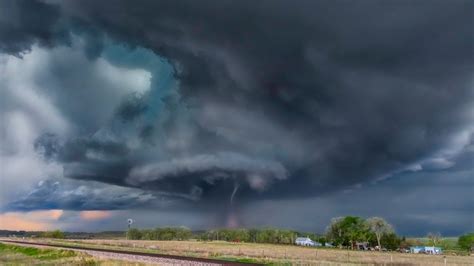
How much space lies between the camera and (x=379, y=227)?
177 metres

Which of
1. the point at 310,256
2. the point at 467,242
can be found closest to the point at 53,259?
the point at 310,256

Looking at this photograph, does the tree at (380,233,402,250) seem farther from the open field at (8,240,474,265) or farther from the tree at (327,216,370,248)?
the open field at (8,240,474,265)

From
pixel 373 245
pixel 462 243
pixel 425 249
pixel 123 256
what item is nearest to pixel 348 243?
pixel 373 245

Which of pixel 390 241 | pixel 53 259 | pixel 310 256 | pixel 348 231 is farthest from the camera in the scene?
pixel 348 231

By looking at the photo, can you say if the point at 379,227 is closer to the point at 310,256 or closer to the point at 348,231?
the point at 348,231

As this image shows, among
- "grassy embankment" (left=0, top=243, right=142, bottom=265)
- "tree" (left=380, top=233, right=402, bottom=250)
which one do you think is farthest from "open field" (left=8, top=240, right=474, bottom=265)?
"tree" (left=380, top=233, right=402, bottom=250)

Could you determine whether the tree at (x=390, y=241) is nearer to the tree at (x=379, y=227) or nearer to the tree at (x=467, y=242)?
the tree at (x=379, y=227)

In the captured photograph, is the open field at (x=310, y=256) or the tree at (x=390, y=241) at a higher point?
the tree at (x=390, y=241)

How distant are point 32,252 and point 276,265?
216 feet

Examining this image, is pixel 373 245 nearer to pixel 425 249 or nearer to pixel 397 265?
pixel 425 249

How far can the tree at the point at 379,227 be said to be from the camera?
574ft

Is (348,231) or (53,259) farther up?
(348,231)

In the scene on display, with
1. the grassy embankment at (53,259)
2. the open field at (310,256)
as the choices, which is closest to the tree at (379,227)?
the open field at (310,256)

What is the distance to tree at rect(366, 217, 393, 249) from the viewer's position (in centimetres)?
17500
